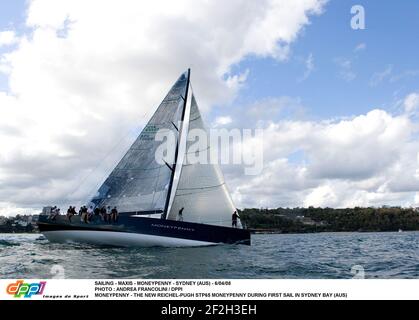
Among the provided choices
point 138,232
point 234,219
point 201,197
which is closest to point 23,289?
point 138,232

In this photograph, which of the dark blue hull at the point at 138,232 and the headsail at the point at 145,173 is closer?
the dark blue hull at the point at 138,232

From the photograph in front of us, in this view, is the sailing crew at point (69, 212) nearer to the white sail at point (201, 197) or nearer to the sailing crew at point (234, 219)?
the white sail at point (201, 197)

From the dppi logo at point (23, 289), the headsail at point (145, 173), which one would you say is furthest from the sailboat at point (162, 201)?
the dppi logo at point (23, 289)

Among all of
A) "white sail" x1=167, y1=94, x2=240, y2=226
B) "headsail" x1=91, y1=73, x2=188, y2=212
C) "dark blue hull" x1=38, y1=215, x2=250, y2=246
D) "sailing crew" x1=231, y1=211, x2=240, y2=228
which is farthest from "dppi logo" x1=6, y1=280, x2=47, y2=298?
"sailing crew" x1=231, y1=211, x2=240, y2=228

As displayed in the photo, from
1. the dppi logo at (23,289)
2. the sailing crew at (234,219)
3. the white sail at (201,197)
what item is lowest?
the dppi logo at (23,289)

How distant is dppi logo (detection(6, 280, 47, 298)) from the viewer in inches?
275

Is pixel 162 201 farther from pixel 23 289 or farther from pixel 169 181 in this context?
pixel 23 289

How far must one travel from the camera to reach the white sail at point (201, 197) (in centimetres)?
2800

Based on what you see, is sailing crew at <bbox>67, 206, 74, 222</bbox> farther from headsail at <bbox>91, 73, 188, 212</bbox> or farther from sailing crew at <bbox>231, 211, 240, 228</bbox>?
sailing crew at <bbox>231, 211, 240, 228</bbox>

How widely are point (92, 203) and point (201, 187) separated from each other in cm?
822

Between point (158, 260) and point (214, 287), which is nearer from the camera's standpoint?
point (214, 287)
